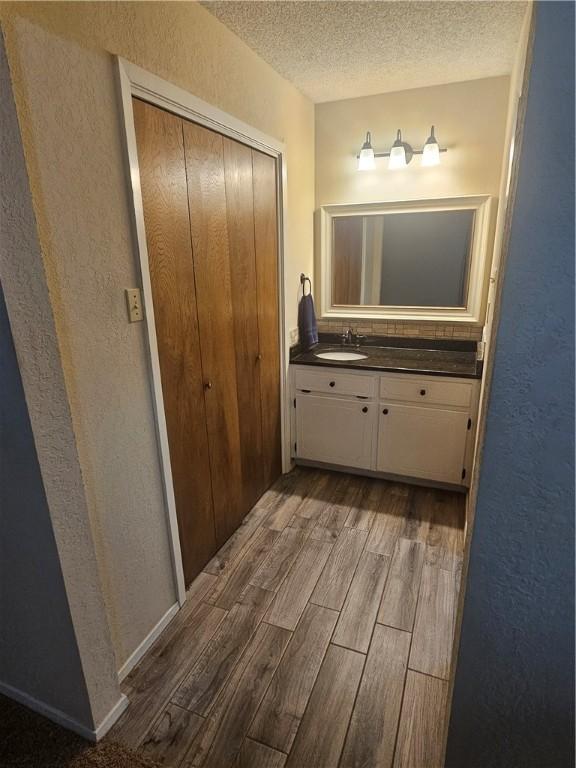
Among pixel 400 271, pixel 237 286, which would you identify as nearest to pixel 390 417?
pixel 400 271

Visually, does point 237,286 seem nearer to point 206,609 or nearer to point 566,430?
point 206,609

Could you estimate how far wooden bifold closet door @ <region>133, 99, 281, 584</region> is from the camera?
5.02 ft

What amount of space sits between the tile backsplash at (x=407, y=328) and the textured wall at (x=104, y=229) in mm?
1611

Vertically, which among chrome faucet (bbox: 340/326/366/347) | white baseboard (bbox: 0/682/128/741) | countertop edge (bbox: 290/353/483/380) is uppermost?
chrome faucet (bbox: 340/326/366/347)

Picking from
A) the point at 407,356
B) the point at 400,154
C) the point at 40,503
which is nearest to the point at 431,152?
the point at 400,154

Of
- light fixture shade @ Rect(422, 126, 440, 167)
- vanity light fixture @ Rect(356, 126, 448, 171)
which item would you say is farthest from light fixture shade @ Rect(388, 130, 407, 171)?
light fixture shade @ Rect(422, 126, 440, 167)

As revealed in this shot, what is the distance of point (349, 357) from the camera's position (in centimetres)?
288

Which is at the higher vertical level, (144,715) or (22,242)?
(22,242)

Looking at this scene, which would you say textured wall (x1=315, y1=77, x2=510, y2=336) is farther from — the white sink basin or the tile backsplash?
the white sink basin

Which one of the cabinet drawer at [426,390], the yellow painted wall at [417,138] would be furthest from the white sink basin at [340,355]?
the yellow painted wall at [417,138]

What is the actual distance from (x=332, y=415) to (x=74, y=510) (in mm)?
1797

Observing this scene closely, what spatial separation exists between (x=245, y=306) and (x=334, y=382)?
816mm

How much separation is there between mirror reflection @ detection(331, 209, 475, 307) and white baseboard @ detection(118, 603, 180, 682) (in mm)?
2211

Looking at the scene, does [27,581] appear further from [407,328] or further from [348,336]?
[407,328]
